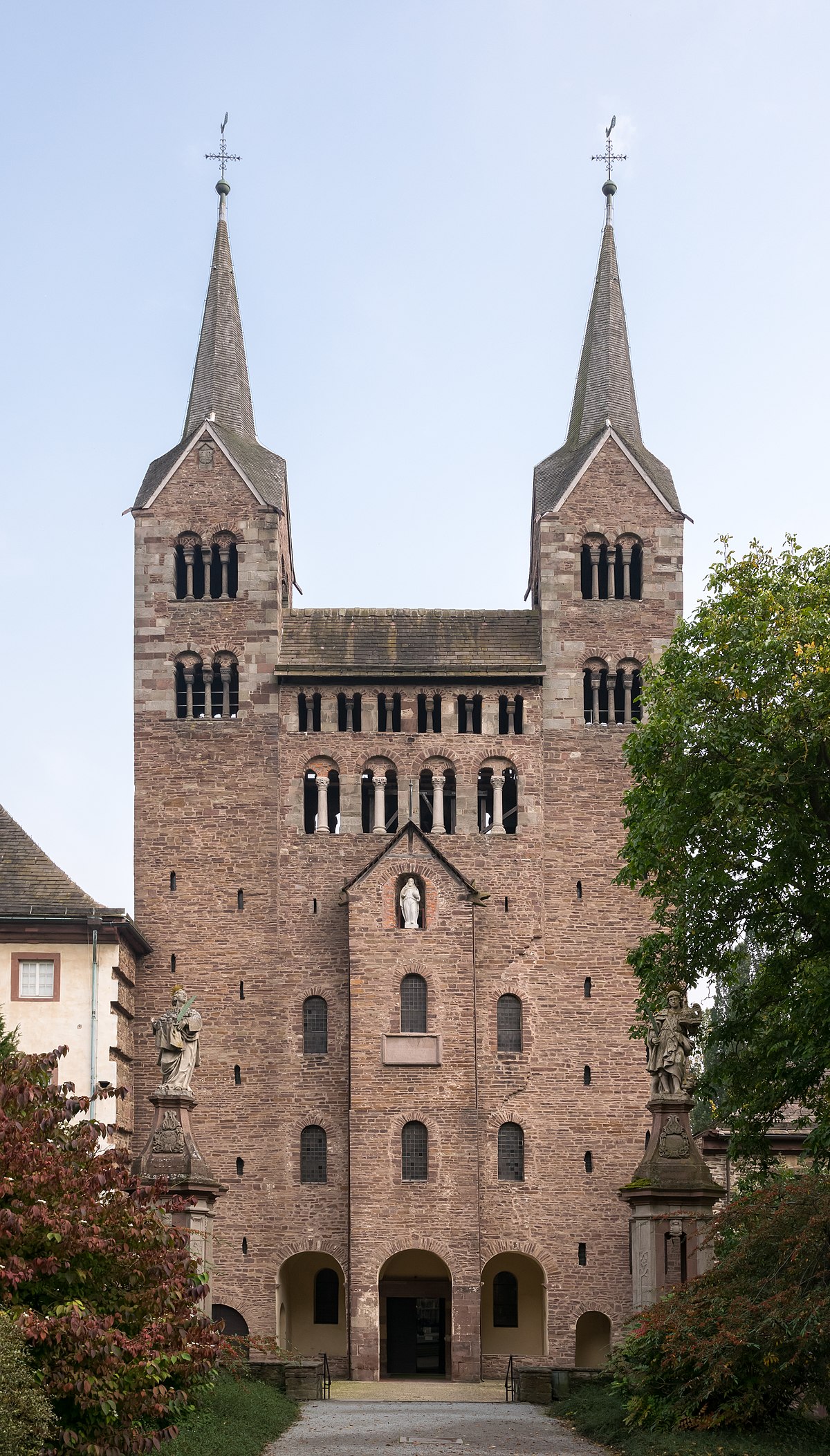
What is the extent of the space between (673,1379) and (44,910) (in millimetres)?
25293

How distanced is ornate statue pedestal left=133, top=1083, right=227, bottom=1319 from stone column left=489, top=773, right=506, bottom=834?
20.0m

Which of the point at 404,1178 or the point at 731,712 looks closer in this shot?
the point at 731,712

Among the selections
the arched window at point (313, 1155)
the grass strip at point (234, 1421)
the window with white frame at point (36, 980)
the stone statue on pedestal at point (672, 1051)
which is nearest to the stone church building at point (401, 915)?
the arched window at point (313, 1155)

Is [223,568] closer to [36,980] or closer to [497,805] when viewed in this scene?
[497,805]

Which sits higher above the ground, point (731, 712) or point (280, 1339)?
point (731, 712)

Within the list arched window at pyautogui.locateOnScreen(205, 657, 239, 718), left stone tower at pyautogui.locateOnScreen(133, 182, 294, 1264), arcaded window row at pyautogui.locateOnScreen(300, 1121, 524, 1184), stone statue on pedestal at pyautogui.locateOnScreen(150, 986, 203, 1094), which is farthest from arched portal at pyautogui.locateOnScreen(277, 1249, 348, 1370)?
stone statue on pedestal at pyautogui.locateOnScreen(150, 986, 203, 1094)

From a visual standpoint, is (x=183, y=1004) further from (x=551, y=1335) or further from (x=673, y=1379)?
(x=551, y=1335)

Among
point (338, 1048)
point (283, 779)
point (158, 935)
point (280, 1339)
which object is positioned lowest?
point (280, 1339)

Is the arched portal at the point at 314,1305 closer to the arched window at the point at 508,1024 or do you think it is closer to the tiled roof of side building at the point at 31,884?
the arched window at the point at 508,1024

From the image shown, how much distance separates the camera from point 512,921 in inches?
1827

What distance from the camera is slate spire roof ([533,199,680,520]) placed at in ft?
165

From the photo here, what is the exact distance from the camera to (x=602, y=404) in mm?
52344

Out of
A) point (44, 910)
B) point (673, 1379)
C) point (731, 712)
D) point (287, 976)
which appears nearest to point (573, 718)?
point (287, 976)

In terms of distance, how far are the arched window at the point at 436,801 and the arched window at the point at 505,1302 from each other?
11651 millimetres
